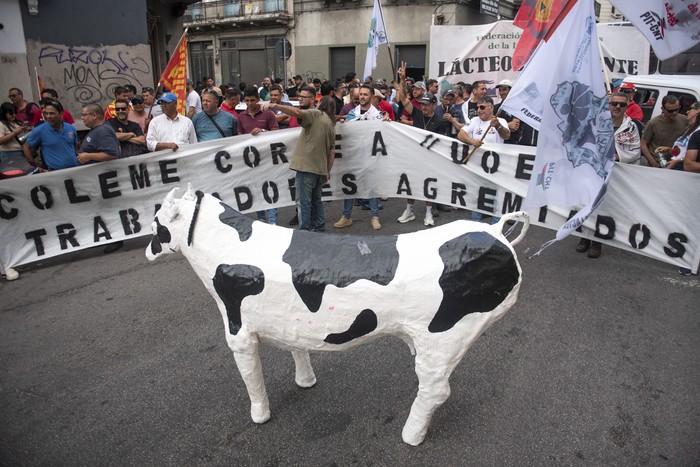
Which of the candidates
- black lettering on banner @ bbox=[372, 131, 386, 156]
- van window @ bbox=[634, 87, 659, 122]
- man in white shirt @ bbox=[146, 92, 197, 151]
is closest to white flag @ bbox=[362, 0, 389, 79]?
black lettering on banner @ bbox=[372, 131, 386, 156]

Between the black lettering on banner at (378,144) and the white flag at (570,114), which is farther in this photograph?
the black lettering on banner at (378,144)

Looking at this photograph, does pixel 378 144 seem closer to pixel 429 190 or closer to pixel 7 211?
pixel 429 190

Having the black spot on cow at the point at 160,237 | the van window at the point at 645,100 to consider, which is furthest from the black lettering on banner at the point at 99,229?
the van window at the point at 645,100

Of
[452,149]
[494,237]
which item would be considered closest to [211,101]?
[452,149]

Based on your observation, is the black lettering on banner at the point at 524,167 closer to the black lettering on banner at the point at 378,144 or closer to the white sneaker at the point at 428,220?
the white sneaker at the point at 428,220

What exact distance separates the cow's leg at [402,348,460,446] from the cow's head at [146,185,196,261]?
1.51 meters

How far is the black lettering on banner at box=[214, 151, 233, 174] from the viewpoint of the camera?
6.00 metres

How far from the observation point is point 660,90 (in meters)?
7.50

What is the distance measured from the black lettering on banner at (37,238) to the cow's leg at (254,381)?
12.7 feet

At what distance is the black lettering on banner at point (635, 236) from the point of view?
5.03 metres

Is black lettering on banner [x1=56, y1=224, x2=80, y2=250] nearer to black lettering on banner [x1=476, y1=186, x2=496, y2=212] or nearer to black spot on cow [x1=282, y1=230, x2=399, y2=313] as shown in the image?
black spot on cow [x1=282, y1=230, x2=399, y2=313]

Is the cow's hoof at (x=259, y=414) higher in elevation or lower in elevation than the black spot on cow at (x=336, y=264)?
lower

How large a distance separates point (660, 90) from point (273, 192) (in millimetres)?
6523

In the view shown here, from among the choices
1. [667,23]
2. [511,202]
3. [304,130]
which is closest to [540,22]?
[667,23]
